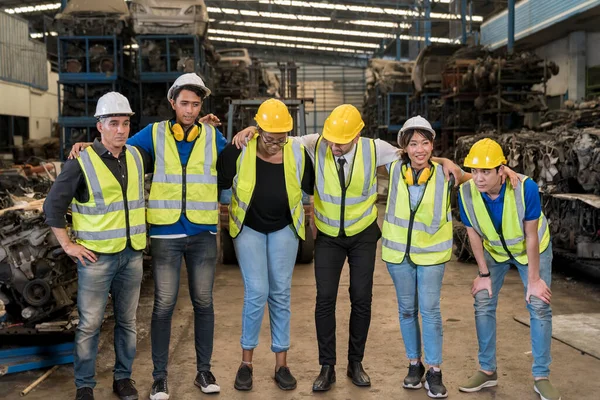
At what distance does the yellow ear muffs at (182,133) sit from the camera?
4141mm

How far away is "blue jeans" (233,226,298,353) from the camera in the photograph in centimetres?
424

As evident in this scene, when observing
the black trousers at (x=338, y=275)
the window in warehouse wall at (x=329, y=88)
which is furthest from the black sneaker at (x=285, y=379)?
the window in warehouse wall at (x=329, y=88)

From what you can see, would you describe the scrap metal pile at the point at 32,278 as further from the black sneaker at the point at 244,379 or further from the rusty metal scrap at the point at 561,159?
the rusty metal scrap at the point at 561,159

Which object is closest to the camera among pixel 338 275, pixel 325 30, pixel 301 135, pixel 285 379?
pixel 338 275

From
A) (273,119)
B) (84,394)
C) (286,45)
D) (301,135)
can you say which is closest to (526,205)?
(273,119)

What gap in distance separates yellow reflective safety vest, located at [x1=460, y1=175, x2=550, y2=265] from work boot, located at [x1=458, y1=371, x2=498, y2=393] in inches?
31.7

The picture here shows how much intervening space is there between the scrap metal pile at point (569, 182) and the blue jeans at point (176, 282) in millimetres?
4379

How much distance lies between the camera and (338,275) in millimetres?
4363

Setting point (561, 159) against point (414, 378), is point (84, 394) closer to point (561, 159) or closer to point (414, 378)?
point (414, 378)

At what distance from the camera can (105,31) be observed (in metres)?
13.0

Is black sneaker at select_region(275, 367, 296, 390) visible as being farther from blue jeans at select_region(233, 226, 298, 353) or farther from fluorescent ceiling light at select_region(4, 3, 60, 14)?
fluorescent ceiling light at select_region(4, 3, 60, 14)

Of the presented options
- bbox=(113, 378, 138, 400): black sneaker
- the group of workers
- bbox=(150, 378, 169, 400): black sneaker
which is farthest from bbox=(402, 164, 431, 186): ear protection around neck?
bbox=(113, 378, 138, 400): black sneaker

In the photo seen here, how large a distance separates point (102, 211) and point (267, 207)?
99 centimetres

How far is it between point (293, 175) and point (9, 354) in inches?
97.4
